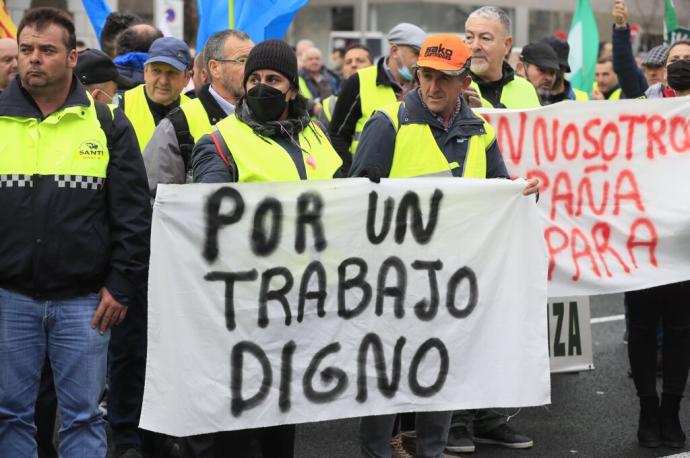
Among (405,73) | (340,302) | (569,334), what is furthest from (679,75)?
(340,302)

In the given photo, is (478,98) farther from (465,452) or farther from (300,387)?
(300,387)

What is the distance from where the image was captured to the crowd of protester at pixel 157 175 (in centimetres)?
414

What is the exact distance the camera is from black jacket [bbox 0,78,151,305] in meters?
4.07

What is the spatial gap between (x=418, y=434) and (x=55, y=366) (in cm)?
151

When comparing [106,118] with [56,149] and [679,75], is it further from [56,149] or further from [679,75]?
[679,75]

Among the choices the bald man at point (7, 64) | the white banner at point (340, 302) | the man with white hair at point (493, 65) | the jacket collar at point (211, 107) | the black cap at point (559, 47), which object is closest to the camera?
the white banner at point (340, 302)

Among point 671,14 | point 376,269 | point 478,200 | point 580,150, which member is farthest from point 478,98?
point 671,14

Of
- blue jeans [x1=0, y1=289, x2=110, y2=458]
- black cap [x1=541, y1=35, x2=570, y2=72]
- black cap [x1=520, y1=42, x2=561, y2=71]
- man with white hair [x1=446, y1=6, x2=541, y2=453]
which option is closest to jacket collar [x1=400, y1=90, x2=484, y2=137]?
man with white hair [x1=446, y1=6, x2=541, y2=453]

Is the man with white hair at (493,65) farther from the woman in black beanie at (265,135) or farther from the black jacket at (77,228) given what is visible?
the black jacket at (77,228)

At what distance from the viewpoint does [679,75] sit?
6.18 metres

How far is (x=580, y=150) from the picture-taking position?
6.11 metres

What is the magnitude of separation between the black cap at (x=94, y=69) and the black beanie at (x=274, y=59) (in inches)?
74.1

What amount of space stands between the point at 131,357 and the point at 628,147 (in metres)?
2.77

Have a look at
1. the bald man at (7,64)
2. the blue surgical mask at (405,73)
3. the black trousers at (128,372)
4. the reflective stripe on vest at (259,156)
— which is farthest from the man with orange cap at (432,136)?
the bald man at (7,64)
